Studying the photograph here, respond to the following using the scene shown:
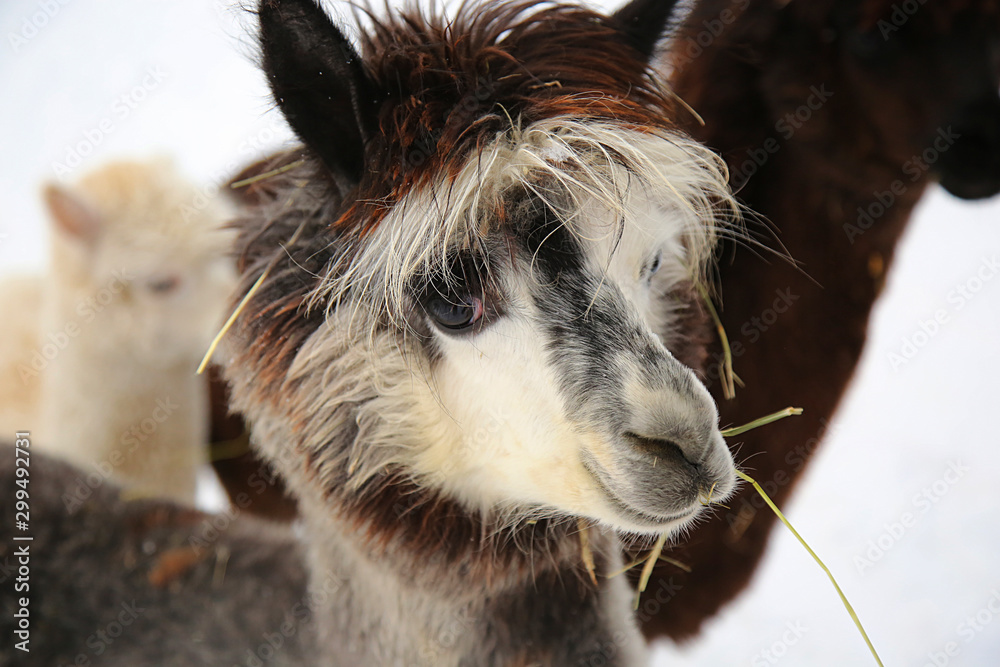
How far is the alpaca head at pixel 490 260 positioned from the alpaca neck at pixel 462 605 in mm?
175

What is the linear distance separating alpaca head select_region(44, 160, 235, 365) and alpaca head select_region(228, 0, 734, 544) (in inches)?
31.3

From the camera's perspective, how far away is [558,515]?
4.09ft

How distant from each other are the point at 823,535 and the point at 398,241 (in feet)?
6.68

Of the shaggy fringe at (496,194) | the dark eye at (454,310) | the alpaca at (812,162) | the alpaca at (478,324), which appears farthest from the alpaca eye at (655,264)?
the alpaca at (812,162)

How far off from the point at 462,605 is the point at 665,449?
0.62 meters

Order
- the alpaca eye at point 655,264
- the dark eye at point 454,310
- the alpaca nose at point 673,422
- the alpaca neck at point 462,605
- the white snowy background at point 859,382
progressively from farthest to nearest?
the white snowy background at point 859,382 < the alpaca neck at point 462,605 < the alpaca eye at point 655,264 < the dark eye at point 454,310 < the alpaca nose at point 673,422

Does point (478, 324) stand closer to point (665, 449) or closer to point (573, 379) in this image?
point (573, 379)

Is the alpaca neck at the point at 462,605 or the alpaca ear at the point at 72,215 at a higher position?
the alpaca ear at the point at 72,215

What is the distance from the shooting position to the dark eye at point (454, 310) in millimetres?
1040

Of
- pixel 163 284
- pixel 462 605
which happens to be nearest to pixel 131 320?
pixel 163 284

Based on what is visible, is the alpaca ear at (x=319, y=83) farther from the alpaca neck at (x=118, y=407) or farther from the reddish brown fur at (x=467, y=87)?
the alpaca neck at (x=118, y=407)

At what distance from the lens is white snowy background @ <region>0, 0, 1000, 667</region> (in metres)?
2.17

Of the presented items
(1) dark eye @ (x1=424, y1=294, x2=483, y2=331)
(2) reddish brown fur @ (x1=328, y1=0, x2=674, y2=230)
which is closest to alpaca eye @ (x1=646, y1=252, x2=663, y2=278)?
(2) reddish brown fur @ (x1=328, y1=0, x2=674, y2=230)

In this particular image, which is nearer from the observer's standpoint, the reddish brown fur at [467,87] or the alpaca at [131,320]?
the reddish brown fur at [467,87]
